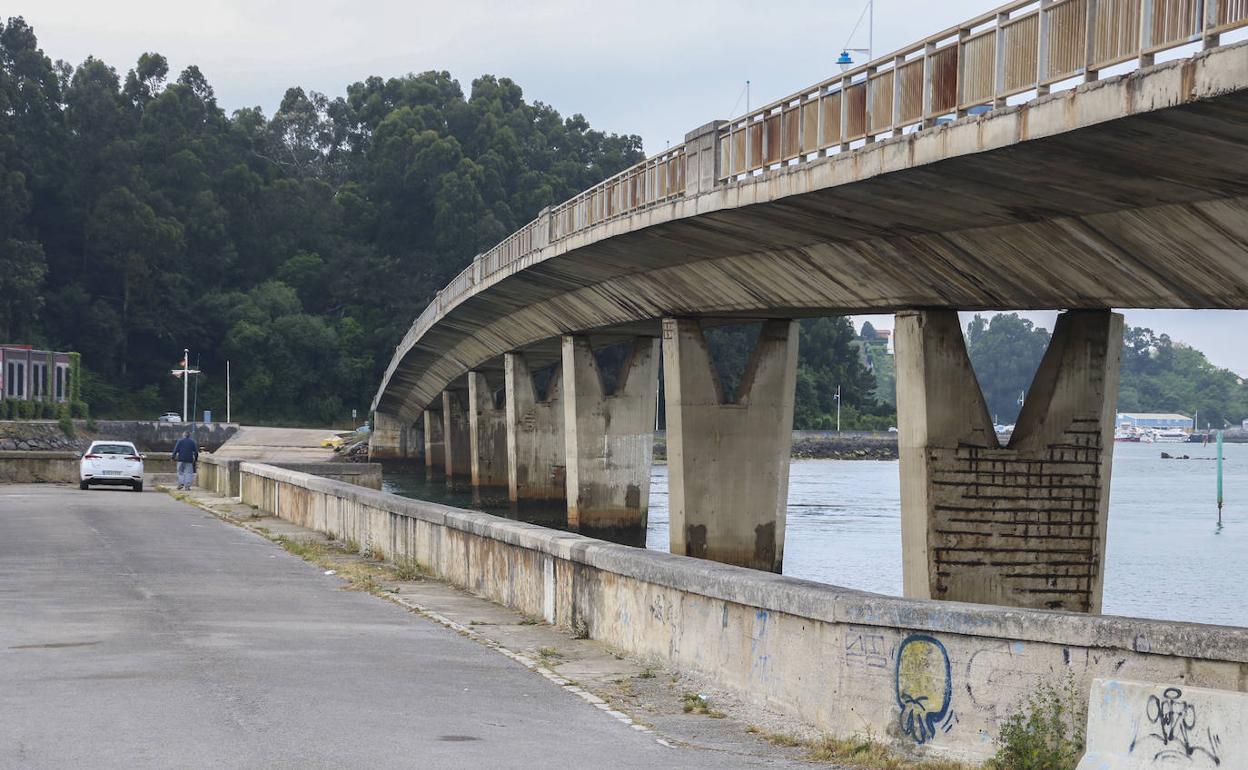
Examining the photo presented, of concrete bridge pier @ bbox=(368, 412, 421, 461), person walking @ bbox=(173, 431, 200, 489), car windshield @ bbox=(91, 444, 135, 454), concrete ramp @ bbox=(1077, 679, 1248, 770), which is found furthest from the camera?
concrete bridge pier @ bbox=(368, 412, 421, 461)

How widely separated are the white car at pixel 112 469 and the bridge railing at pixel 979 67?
25.5 m

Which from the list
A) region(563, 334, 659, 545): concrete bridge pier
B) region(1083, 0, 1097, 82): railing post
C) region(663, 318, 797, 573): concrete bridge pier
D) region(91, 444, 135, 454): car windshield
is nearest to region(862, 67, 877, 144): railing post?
region(1083, 0, 1097, 82): railing post

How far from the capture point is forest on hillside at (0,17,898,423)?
136 metres

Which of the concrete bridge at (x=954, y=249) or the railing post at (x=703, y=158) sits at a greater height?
the railing post at (x=703, y=158)

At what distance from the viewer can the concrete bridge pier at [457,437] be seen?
93688 mm

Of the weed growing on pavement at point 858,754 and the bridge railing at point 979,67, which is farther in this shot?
the bridge railing at point 979,67

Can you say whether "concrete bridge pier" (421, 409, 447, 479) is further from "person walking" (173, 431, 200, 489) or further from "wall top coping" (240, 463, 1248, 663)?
"wall top coping" (240, 463, 1248, 663)

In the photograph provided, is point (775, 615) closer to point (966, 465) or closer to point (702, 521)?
point (966, 465)

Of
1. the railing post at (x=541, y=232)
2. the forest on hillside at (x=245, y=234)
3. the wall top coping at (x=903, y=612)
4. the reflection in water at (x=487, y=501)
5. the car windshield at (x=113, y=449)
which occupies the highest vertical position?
the forest on hillside at (x=245, y=234)

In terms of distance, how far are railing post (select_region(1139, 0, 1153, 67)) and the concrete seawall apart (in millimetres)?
7139

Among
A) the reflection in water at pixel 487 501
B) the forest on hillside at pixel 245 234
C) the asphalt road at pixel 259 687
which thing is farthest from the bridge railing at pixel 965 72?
the forest on hillside at pixel 245 234

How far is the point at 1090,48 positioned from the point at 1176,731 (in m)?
10.5

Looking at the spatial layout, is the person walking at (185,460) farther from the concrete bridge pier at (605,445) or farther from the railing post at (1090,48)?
the railing post at (1090,48)

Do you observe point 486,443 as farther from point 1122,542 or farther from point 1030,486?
point 1030,486
